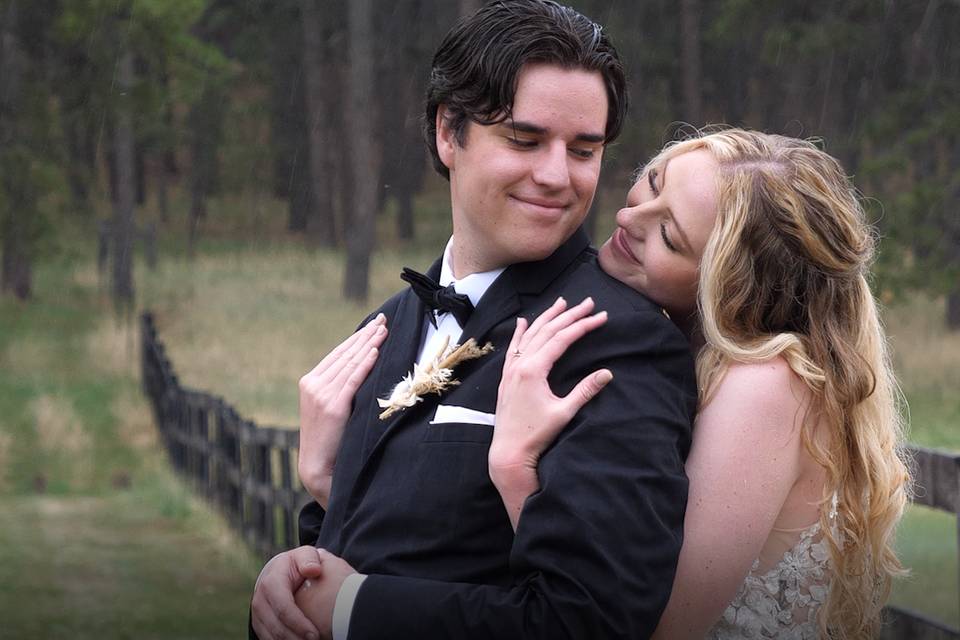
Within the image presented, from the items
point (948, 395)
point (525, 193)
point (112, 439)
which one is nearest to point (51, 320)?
point (112, 439)

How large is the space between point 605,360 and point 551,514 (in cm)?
34

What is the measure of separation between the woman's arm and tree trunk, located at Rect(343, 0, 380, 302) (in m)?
25.9

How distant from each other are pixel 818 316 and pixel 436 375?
32.3 inches

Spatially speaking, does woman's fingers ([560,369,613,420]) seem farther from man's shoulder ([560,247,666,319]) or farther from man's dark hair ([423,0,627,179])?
man's dark hair ([423,0,627,179])

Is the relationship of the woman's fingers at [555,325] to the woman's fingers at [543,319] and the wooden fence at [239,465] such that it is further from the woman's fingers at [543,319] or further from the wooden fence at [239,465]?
the wooden fence at [239,465]

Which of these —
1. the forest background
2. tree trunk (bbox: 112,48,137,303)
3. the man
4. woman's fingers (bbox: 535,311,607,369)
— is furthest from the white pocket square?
tree trunk (bbox: 112,48,137,303)

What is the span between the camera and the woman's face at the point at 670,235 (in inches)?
119

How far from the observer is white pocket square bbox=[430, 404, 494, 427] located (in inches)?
116

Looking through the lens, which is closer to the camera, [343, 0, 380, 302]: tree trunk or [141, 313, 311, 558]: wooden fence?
[141, 313, 311, 558]: wooden fence

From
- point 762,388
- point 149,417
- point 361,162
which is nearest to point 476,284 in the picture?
point 762,388

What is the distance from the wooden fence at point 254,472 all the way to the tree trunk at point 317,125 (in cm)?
2037

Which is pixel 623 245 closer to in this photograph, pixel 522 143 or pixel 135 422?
pixel 522 143

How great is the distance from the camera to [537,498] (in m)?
2.64

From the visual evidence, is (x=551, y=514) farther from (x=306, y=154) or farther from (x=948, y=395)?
(x=306, y=154)
